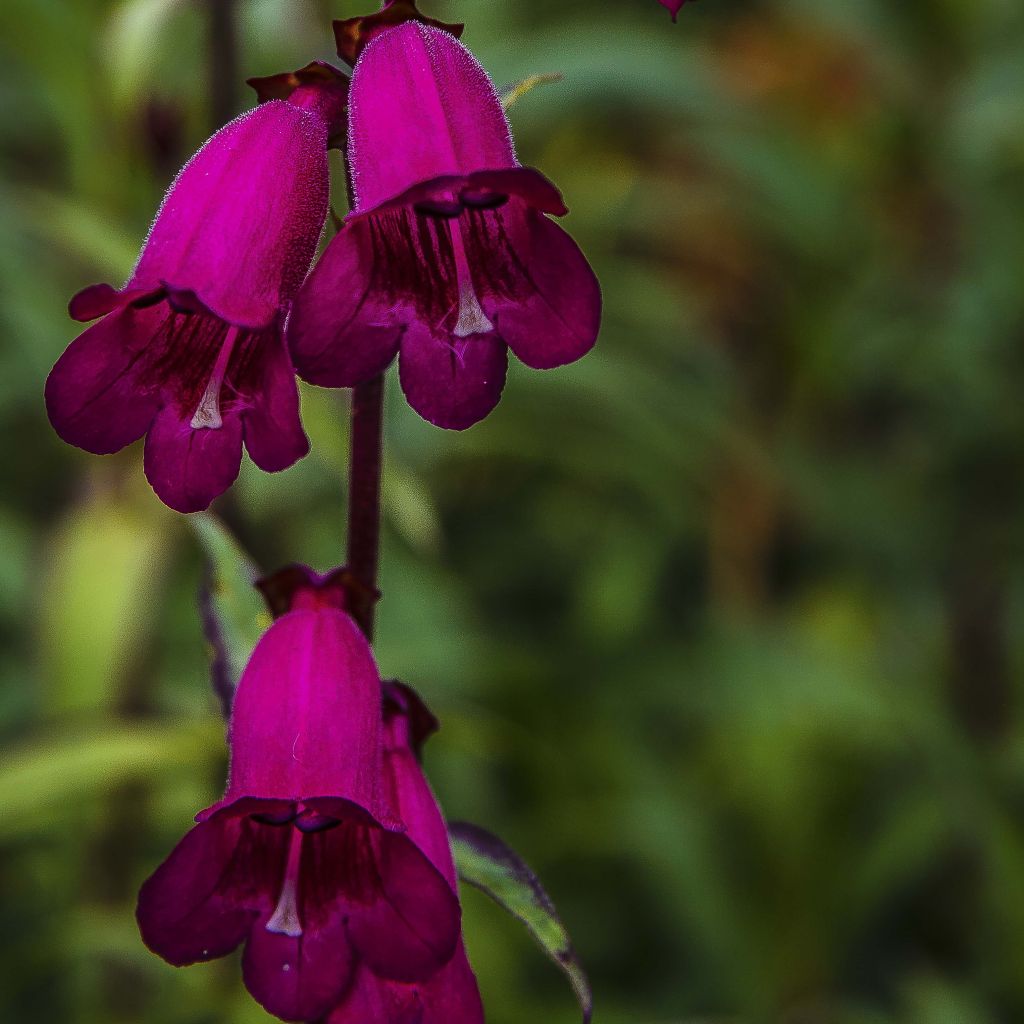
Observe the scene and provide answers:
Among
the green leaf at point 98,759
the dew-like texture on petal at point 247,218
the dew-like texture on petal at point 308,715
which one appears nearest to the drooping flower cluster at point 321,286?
the dew-like texture on petal at point 247,218

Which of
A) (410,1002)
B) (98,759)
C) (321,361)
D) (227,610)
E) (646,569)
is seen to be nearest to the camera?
(321,361)

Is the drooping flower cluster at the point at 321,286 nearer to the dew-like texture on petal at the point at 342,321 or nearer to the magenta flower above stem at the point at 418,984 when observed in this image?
the dew-like texture on petal at the point at 342,321

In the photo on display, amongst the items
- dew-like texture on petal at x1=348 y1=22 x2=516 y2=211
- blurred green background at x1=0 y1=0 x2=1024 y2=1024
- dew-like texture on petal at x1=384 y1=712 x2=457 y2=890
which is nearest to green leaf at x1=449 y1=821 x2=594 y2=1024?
dew-like texture on petal at x1=384 y1=712 x2=457 y2=890

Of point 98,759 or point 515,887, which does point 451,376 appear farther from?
point 98,759

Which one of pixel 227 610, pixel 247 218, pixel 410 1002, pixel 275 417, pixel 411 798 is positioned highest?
pixel 247 218

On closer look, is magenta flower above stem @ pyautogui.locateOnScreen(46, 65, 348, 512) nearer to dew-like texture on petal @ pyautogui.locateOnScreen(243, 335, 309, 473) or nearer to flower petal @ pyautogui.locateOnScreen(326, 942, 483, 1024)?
dew-like texture on petal @ pyautogui.locateOnScreen(243, 335, 309, 473)

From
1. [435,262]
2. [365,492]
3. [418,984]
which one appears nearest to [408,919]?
[418,984]
